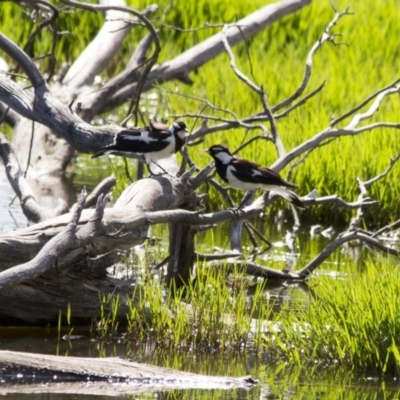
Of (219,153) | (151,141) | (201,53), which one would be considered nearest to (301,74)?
(201,53)

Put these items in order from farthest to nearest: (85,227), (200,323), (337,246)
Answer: (337,246), (200,323), (85,227)

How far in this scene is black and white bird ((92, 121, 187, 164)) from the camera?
20.6 feet

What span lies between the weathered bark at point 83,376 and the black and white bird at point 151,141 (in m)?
1.75

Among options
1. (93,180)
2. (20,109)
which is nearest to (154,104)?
(93,180)

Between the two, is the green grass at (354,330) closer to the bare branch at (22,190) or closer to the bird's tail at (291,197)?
the bird's tail at (291,197)

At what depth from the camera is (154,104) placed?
13.1m

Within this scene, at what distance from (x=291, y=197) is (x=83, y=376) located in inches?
96.6

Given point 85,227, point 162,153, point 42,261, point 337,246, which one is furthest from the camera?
point 337,246

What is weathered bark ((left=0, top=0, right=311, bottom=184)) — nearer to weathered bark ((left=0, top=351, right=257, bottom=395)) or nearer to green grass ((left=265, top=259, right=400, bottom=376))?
green grass ((left=265, top=259, right=400, bottom=376))

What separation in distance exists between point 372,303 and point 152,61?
106 inches

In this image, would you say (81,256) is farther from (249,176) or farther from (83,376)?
(249,176)

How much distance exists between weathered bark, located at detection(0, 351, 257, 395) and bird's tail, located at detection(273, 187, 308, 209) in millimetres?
2090

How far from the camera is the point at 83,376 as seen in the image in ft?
15.3

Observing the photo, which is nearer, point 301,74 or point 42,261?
point 42,261
